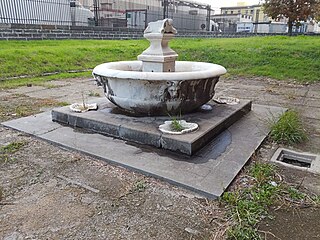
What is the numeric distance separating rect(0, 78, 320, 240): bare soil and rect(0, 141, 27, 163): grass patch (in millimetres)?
24

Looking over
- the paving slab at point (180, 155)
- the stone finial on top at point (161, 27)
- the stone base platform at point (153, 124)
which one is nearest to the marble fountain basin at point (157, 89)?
the stone base platform at point (153, 124)

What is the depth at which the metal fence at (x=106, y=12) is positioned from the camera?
1167 centimetres

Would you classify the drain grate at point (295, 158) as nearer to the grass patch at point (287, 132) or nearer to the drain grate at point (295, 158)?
the drain grate at point (295, 158)

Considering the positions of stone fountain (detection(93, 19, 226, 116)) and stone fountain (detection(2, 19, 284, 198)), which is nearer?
stone fountain (detection(2, 19, 284, 198))

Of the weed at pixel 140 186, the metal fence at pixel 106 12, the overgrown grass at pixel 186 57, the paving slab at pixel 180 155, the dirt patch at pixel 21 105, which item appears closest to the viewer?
the weed at pixel 140 186

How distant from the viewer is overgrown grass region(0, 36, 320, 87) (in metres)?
8.50

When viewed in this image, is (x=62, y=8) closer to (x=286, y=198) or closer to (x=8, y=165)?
(x=8, y=165)

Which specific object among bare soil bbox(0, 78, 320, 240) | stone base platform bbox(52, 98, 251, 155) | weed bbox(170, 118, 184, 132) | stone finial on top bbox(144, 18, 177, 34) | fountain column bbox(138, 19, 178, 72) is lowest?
bare soil bbox(0, 78, 320, 240)

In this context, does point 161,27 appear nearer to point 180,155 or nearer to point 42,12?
point 180,155

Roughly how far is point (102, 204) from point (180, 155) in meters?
1.08

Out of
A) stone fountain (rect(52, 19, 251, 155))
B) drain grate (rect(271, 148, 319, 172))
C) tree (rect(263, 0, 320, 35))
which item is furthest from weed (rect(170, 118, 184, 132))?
tree (rect(263, 0, 320, 35))

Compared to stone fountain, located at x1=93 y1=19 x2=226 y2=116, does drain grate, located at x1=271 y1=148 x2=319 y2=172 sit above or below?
below

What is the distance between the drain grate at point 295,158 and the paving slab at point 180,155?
256 mm

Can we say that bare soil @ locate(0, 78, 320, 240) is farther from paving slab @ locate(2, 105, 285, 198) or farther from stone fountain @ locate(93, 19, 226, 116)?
stone fountain @ locate(93, 19, 226, 116)
